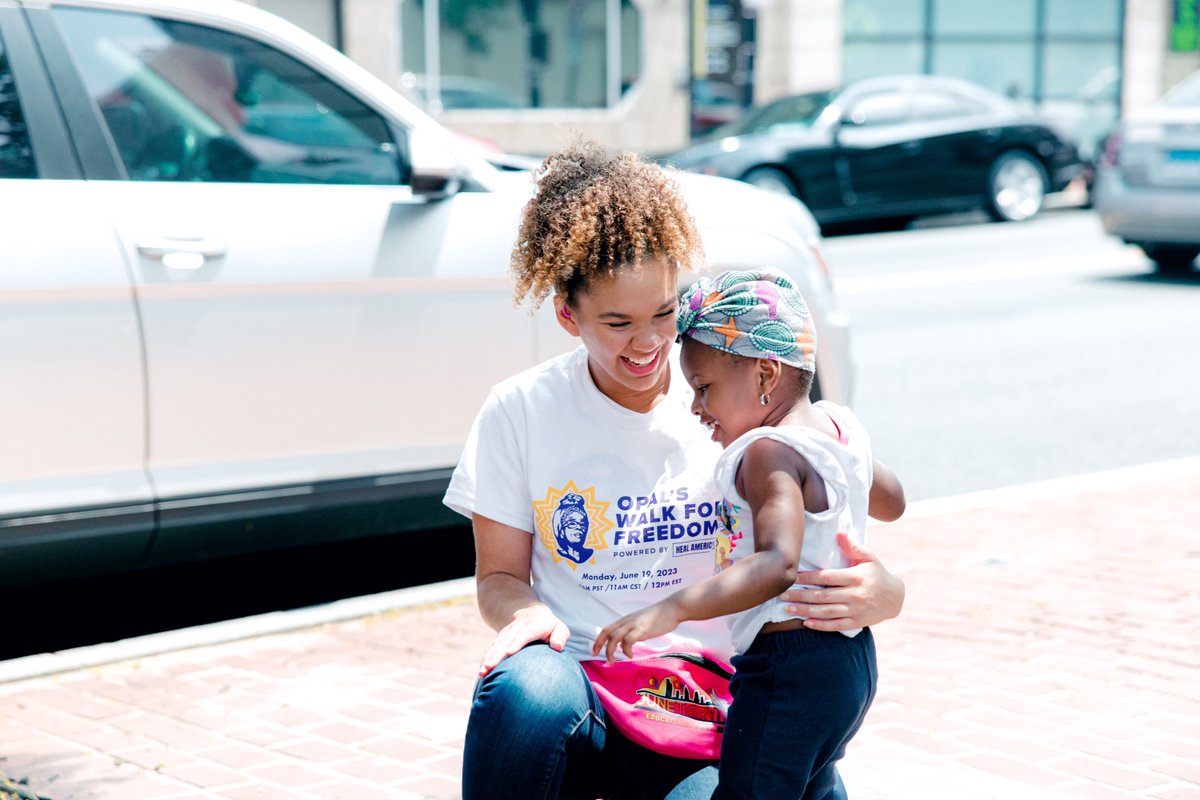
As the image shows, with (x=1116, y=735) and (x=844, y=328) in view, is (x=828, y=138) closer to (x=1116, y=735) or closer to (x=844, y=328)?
(x=844, y=328)

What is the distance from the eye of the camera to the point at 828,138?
1595 centimetres

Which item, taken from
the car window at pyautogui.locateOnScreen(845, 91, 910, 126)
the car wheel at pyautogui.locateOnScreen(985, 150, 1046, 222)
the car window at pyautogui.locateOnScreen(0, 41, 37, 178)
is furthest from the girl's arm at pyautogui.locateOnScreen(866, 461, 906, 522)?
the car wheel at pyautogui.locateOnScreen(985, 150, 1046, 222)

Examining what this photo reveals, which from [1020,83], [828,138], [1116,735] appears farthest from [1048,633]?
[1020,83]

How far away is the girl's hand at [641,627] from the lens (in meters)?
2.48

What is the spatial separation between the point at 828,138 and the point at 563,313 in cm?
1351

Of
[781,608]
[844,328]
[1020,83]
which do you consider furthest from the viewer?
[1020,83]

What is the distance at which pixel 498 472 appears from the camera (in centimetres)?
292

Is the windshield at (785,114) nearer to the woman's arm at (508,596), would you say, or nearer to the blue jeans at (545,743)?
the woman's arm at (508,596)

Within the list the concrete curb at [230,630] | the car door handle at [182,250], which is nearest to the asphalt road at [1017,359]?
the concrete curb at [230,630]

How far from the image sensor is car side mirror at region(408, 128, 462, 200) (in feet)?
15.5

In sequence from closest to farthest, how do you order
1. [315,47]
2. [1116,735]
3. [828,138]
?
[1116,735]
[315,47]
[828,138]

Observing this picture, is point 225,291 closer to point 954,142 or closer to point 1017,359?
point 1017,359

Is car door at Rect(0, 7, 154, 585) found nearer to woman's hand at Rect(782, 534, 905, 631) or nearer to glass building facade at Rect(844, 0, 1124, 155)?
woman's hand at Rect(782, 534, 905, 631)

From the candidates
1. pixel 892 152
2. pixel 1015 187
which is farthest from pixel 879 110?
pixel 1015 187
